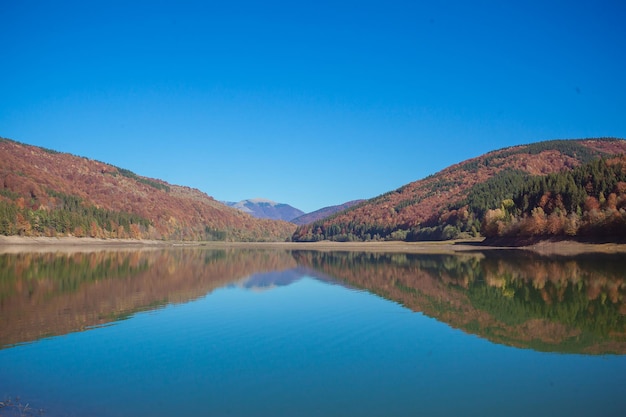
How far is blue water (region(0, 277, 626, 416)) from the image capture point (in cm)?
1016

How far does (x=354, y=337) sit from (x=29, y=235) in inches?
4008

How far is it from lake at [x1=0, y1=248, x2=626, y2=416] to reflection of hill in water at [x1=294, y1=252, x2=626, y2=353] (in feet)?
0.43

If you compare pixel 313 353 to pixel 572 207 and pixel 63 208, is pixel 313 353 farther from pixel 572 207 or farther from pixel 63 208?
pixel 63 208

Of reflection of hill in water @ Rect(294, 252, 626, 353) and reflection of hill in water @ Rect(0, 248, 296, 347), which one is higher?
reflection of hill in water @ Rect(0, 248, 296, 347)

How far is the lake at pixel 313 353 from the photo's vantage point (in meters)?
10.4

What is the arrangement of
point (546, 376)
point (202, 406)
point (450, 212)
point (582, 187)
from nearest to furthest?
point (202, 406) < point (546, 376) < point (582, 187) < point (450, 212)

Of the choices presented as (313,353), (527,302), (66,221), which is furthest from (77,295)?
(66,221)

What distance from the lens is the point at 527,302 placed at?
2459cm

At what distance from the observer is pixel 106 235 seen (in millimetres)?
125562

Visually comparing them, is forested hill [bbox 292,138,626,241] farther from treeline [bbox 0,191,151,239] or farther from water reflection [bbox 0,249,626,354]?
treeline [bbox 0,191,151,239]

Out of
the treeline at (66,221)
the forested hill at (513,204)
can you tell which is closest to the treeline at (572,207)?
the forested hill at (513,204)

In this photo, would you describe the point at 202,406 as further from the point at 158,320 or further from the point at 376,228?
the point at 376,228

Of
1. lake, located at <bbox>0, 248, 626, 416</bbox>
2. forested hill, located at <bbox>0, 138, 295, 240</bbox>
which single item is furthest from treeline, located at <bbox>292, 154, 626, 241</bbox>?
forested hill, located at <bbox>0, 138, 295, 240</bbox>

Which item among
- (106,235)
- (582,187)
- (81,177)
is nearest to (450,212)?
(582,187)
